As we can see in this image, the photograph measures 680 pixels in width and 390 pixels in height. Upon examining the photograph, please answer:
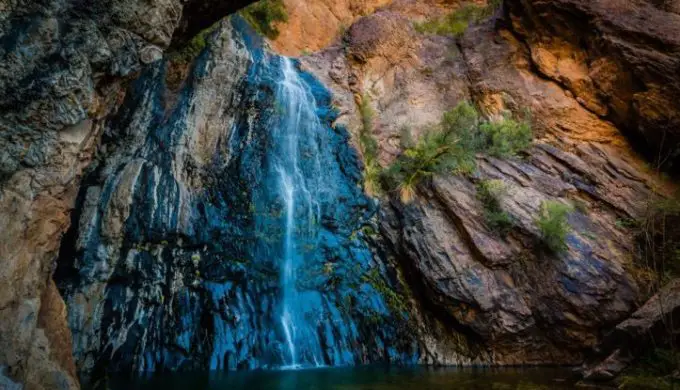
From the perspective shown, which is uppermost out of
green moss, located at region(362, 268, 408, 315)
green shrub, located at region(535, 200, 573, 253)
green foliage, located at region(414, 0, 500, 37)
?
green foliage, located at region(414, 0, 500, 37)

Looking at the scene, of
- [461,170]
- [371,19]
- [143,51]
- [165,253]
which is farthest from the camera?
[371,19]

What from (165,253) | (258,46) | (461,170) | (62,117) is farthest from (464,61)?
(62,117)

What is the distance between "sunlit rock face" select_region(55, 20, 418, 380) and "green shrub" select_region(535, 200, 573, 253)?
3.78m

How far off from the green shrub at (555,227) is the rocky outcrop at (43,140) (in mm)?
9039

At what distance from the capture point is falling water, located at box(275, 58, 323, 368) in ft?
31.4

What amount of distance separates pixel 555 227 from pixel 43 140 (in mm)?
9728

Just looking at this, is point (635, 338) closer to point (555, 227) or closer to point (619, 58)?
point (555, 227)

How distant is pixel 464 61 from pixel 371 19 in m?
4.32

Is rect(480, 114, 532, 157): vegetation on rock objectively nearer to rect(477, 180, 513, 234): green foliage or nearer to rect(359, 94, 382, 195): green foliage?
rect(477, 180, 513, 234): green foliage

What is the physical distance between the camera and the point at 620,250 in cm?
1012

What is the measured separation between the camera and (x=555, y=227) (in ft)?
33.1

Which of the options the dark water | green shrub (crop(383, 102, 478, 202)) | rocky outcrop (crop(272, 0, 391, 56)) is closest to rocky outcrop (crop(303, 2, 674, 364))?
green shrub (crop(383, 102, 478, 202))

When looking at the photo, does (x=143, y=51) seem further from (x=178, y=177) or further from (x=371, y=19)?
(x=371, y=19)

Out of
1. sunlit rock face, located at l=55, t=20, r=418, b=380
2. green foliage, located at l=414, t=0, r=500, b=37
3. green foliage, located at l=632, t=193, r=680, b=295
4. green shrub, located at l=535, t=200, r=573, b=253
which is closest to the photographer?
sunlit rock face, located at l=55, t=20, r=418, b=380
